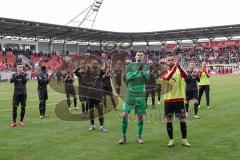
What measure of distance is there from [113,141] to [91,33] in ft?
185

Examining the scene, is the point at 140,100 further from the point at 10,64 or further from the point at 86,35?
the point at 86,35

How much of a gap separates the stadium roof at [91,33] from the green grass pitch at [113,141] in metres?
39.1

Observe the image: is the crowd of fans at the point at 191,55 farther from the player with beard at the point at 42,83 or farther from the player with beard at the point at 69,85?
the player with beard at the point at 42,83

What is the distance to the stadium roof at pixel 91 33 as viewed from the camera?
176 feet

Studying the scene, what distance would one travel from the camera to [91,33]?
65500mm

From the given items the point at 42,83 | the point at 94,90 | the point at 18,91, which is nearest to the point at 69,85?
the point at 42,83

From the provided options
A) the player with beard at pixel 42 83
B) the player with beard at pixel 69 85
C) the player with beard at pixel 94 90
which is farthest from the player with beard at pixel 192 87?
the player with beard at pixel 42 83

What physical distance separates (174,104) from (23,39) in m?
58.5

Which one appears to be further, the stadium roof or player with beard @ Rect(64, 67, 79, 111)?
the stadium roof

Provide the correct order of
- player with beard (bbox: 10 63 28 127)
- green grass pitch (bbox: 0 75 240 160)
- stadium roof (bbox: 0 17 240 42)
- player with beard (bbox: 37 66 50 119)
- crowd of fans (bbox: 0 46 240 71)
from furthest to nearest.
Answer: stadium roof (bbox: 0 17 240 42), crowd of fans (bbox: 0 46 240 71), player with beard (bbox: 37 66 50 119), player with beard (bbox: 10 63 28 127), green grass pitch (bbox: 0 75 240 160)

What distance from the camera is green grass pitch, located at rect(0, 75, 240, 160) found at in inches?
331

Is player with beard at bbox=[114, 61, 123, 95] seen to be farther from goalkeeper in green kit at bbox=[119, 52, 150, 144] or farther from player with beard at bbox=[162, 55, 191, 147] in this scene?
player with beard at bbox=[162, 55, 191, 147]

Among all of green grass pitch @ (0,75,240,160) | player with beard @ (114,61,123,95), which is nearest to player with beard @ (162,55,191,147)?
green grass pitch @ (0,75,240,160)

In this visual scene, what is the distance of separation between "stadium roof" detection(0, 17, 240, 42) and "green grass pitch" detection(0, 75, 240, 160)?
39.1 m
